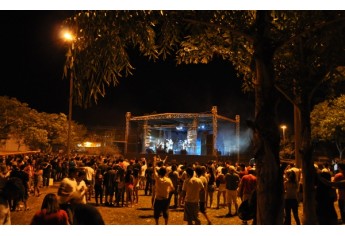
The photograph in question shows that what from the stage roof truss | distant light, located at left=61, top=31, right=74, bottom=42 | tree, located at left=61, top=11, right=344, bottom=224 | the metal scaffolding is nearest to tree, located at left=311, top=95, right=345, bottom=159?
the metal scaffolding

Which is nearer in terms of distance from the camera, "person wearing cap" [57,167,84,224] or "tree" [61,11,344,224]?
"tree" [61,11,344,224]

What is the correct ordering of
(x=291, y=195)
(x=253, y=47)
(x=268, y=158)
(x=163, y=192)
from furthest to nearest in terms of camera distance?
(x=291, y=195), (x=163, y=192), (x=253, y=47), (x=268, y=158)

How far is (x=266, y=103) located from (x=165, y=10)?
222 centimetres

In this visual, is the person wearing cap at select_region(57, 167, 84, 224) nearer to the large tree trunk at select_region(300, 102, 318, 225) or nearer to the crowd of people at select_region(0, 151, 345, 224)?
the crowd of people at select_region(0, 151, 345, 224)

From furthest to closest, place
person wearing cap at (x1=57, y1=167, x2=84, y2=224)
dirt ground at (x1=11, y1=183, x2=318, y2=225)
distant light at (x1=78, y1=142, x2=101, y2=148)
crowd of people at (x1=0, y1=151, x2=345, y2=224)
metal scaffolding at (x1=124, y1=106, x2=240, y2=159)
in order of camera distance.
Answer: distant light at (x1=78, y1=142, x2=101, y2=148), metal scaffolding at (x1=124, y1=106, x2=240, y2=159), dirt ground at (x1=11, y1=183, x2=318, y2=225), person wearing cap at (x1=57, y1=167, x2=84, y2=224), crowd of people at (x1=0, y1=151, x2=345, y2=224)

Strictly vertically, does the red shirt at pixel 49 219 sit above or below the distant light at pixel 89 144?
below

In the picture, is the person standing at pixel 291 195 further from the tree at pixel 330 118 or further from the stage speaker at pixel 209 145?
the stage speaker at pixel 209 145

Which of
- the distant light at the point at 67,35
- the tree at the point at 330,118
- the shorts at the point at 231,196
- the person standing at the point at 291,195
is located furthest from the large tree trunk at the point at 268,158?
the tree at the point at 330,118

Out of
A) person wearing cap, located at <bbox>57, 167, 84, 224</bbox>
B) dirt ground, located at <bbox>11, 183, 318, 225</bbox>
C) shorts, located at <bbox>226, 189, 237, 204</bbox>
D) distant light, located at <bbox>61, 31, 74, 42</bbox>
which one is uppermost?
distant light, located at <bbox>61, 31, 74, 42</bbox>

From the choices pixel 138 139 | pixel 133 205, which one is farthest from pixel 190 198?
pixel 138 139

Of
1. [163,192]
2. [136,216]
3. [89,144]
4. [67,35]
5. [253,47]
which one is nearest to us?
[253,47]

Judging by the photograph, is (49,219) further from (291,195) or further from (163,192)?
(291,195)

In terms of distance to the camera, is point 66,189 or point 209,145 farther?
point 209,145

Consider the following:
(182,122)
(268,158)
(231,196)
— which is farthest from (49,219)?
(182,122)
